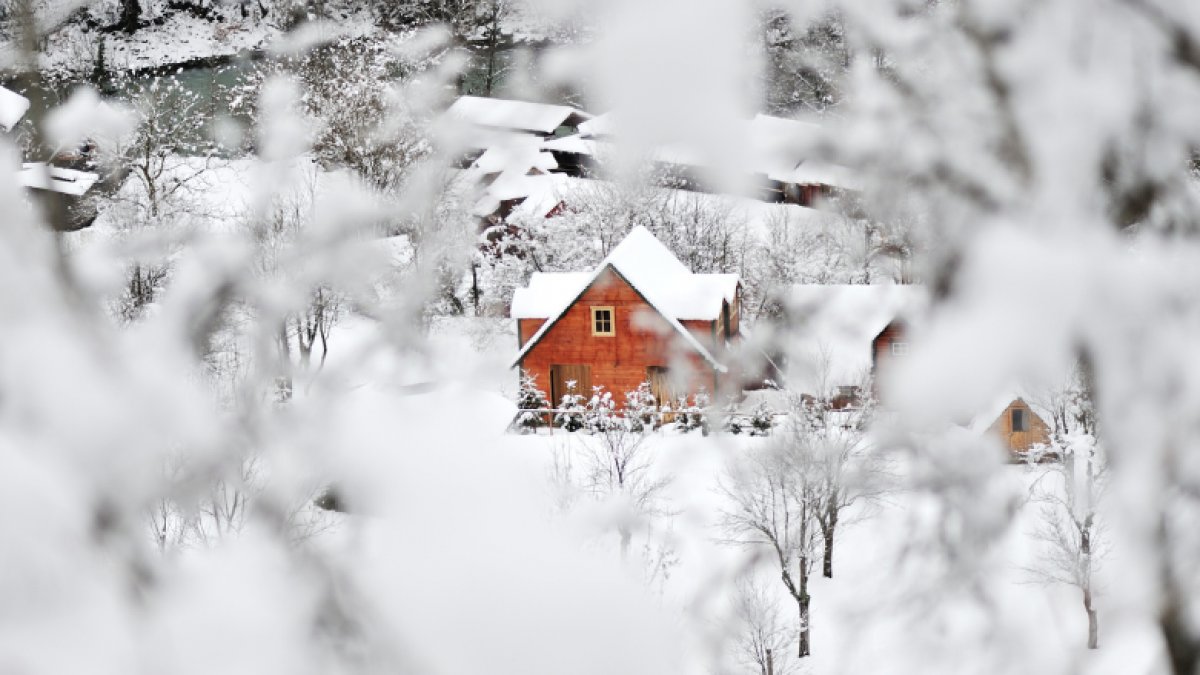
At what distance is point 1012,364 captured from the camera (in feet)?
2.03

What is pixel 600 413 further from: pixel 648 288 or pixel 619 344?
pixel 648 288

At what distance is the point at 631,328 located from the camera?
47.2 feet

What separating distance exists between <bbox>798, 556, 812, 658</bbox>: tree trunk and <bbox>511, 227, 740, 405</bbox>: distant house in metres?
3.94

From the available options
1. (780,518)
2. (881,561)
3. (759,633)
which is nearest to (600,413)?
(780,518)

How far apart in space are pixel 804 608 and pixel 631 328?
5.38 metres

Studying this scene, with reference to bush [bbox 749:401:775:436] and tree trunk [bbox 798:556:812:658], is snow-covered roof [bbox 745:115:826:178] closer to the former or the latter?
tree trunk [bbox 798:556:812:658]

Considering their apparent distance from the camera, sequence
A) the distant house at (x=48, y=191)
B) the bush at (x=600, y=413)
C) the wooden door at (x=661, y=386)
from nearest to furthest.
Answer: the distant house at (x=48, y=191), the bush at (x=600, y=413), the wooden door at (x=661, y=386)

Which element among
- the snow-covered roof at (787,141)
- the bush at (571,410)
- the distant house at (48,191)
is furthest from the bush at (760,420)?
the distant house at (48,191)

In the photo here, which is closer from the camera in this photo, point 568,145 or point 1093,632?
point 1093,632

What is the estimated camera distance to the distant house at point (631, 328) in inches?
554

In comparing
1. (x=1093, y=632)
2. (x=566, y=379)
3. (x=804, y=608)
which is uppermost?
(x=1093, y=632)

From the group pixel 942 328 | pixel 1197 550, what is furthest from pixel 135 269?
pixel 1197 550

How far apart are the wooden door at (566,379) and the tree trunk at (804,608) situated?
16.4 ft

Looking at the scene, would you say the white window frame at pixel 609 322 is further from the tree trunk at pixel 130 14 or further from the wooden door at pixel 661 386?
the tree trunk at pixel 130 14
